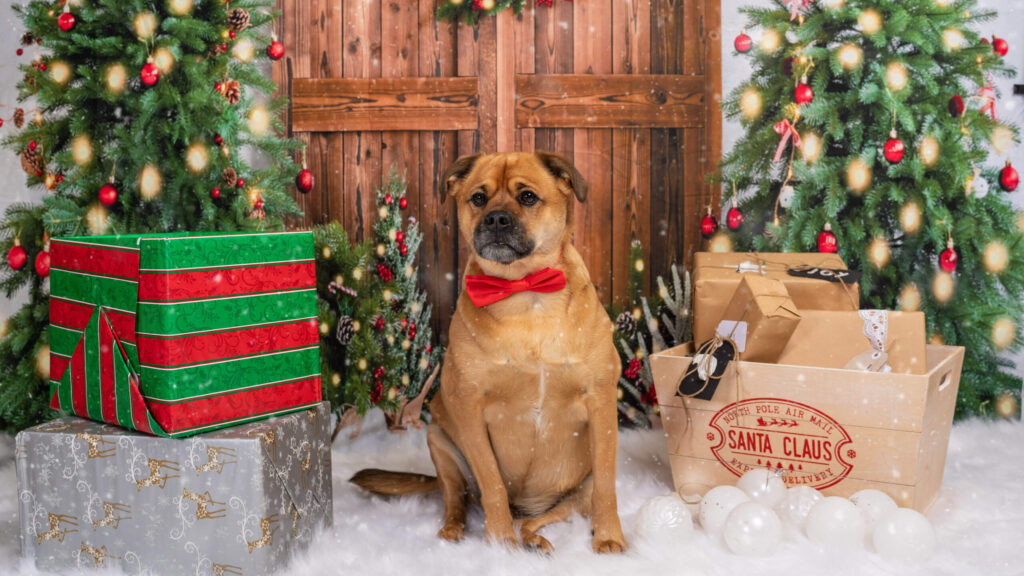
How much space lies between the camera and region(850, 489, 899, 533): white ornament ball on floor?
2010 mm

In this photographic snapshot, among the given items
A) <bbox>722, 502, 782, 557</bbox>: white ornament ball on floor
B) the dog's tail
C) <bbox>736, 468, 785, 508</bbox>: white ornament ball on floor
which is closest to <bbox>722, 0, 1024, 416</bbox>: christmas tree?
<bbox>736, 468, 785, 508</bbox>: white ornament ball on floor

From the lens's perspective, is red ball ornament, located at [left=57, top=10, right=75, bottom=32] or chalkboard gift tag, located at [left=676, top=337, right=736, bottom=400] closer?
chalkboard gift tag, located at [left=676, top=337, right=736, bottom=400]

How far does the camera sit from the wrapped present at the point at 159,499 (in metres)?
1.78

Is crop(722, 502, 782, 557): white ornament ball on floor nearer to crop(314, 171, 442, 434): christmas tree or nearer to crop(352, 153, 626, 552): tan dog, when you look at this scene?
crop(352, 153, 626, 552): tan dog

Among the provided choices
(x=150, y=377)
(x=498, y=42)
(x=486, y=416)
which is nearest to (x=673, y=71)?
(x=498, y=42)

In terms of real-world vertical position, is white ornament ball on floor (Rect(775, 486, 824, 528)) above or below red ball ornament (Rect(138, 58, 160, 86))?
below

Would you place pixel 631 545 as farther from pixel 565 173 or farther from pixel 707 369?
pixel 565 173

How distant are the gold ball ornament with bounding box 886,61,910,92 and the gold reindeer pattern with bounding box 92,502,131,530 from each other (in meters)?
2.79

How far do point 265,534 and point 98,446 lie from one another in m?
0.46

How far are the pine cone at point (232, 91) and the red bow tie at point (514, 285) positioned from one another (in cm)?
130

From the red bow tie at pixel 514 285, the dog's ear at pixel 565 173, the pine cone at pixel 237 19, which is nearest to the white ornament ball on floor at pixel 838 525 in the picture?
the red bow tie at pixel 514 285

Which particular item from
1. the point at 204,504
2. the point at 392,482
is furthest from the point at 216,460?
the point at 392,482

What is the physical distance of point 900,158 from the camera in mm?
2791

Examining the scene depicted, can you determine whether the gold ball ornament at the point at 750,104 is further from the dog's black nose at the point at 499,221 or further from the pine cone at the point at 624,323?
the dog's black nose at the point at 499,221
